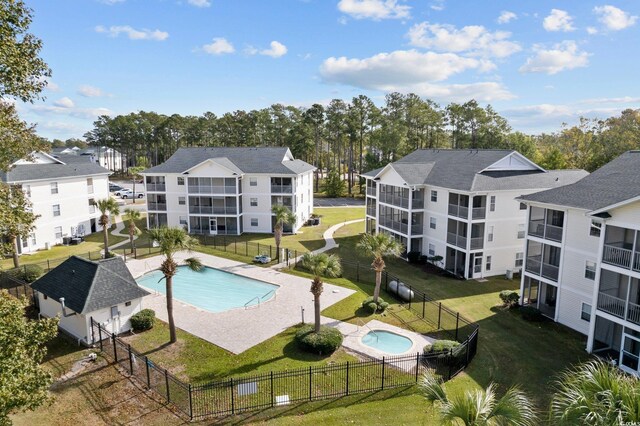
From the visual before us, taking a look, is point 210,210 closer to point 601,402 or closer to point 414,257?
point 414,257

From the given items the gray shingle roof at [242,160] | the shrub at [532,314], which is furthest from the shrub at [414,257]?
the gray shingle roof at [242,160]

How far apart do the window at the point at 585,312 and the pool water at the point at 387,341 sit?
10089mm

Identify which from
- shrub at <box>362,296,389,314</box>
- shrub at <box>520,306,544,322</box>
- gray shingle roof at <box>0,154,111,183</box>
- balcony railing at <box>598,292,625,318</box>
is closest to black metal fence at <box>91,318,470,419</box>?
shrub at <box>362,296,389,314</box>

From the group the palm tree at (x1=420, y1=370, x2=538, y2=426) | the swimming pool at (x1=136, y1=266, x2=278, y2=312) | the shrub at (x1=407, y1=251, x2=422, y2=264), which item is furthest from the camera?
the shrub at (x1=407, y1=251, x2=422, y2=264)

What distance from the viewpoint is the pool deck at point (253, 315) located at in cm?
2277

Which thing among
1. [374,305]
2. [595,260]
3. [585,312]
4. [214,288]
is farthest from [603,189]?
[214,288]

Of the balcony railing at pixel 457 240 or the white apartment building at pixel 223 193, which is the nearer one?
the balcony railing at pixel 457 240

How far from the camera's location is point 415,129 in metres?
83.8

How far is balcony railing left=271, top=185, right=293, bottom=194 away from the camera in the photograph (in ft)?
159

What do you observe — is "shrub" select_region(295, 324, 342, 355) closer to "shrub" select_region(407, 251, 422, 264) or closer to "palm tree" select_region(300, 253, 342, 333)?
"palm tree" select_region(300, 253, 342, 333)

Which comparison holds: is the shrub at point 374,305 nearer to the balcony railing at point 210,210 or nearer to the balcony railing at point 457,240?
the balcony railing at point 457,240

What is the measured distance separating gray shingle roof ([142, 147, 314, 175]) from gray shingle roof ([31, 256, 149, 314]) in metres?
25.5

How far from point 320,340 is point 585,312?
15.2 metres

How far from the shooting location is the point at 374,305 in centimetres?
2605
